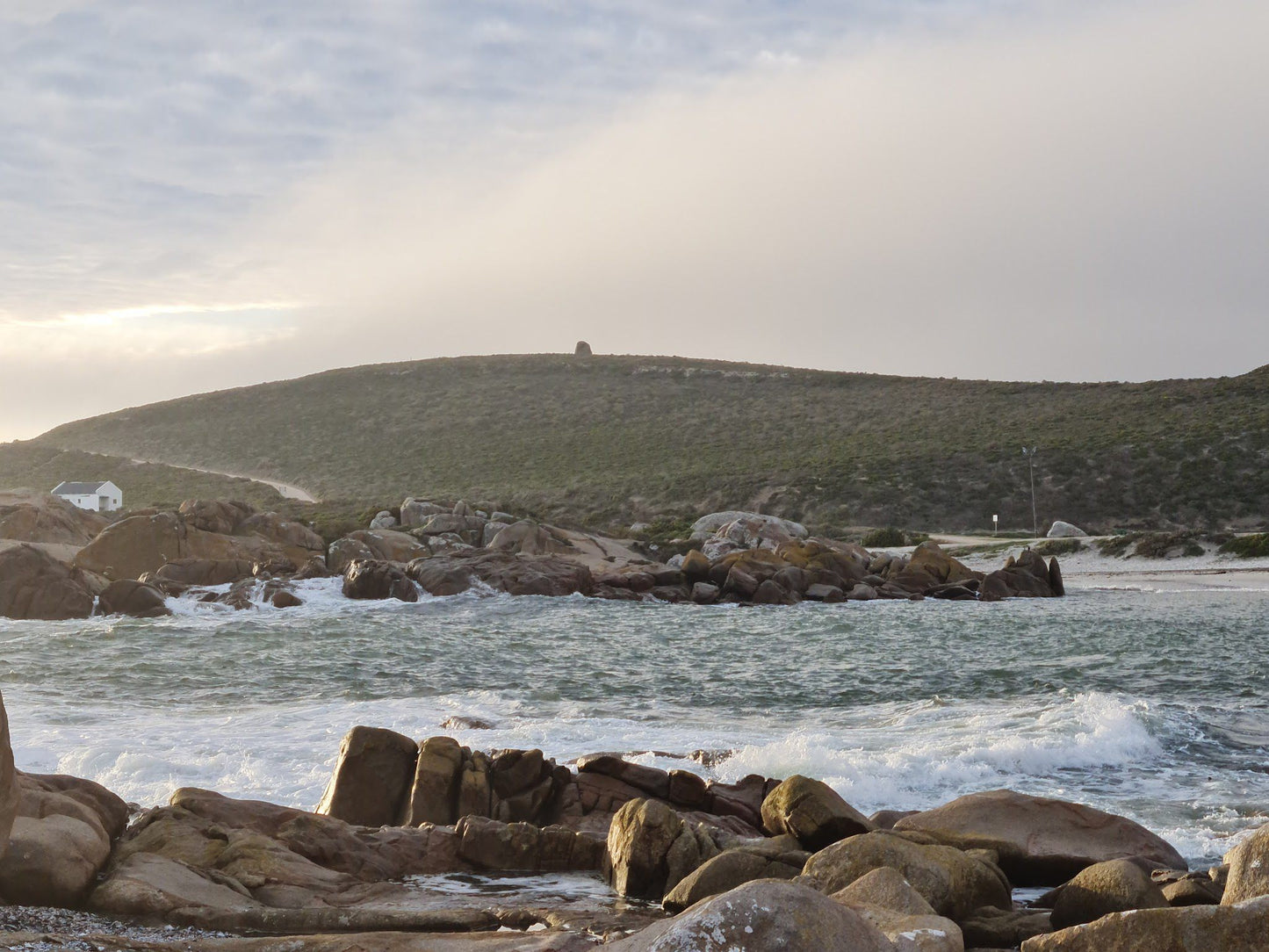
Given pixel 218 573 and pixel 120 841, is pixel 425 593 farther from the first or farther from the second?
pixel 120 841

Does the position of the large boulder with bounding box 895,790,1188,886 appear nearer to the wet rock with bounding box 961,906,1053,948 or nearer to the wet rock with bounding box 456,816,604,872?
the wet rock with bounding box 961,906,1053,948

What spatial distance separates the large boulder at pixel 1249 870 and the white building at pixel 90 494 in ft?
230

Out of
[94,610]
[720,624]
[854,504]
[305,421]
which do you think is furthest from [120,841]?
[305,421]

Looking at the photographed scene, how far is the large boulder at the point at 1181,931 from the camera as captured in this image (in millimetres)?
Answer: 5023

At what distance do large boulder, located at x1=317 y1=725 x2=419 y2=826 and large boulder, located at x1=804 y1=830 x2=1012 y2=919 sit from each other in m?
4.38

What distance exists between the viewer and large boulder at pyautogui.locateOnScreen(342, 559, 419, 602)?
120ft

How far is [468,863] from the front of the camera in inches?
346

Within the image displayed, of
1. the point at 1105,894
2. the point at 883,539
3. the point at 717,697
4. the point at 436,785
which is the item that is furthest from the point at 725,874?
the point at 883,539

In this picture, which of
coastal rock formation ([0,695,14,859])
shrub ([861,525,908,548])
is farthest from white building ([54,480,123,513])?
coastal rock formation ([0,695,14,859])

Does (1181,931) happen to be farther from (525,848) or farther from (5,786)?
(5,786)

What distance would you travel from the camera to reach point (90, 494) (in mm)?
67875

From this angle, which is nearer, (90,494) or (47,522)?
(47,522)

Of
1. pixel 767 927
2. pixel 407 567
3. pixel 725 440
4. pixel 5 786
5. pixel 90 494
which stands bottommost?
pixel 407 567

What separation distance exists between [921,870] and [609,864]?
249 centimetres
